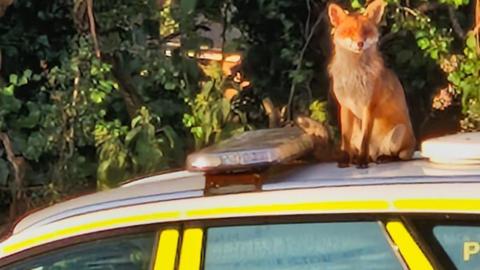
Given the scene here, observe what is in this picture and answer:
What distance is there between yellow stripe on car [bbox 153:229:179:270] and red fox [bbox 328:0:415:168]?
110 centimetres

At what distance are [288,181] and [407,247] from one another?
402mm

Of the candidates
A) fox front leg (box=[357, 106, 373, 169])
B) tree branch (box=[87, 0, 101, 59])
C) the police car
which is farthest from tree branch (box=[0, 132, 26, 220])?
the police car

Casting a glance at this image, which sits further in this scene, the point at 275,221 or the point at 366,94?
the point at 366,94

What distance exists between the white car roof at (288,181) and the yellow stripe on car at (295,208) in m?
0.09

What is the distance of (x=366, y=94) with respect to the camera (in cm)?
462

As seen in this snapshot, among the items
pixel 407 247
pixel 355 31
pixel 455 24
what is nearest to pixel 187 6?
pixel 455 24

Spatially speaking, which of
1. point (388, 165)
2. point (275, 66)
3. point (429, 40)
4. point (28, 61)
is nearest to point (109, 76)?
point (28, 61)

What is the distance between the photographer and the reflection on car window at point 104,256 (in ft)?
9.93

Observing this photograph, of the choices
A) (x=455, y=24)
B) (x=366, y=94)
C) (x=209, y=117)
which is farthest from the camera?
(x=455, y=24)

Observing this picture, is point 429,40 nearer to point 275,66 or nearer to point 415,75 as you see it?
point 415,75

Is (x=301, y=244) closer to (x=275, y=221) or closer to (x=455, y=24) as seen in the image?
(x=275, y=221)

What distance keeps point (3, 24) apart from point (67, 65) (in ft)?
2.53

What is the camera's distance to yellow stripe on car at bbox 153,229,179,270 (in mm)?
2973

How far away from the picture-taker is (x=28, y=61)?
7.70 metres
